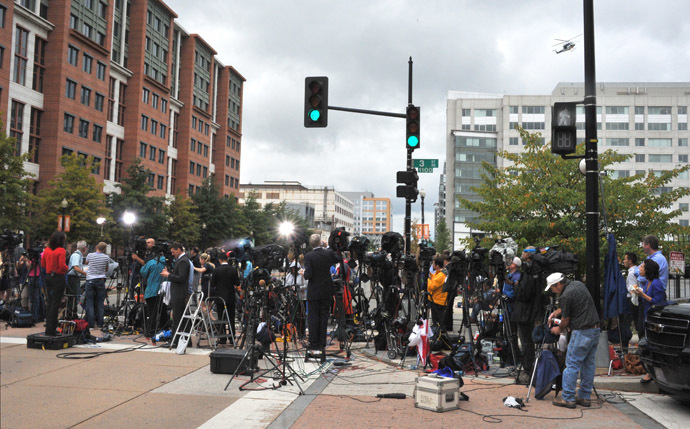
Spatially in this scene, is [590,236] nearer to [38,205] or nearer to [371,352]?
[371,352]

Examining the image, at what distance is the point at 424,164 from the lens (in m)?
14.3

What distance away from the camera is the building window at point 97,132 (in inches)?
2050

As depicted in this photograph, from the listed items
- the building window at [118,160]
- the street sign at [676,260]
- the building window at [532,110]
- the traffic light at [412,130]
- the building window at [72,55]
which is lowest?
the street sign at [676,260]

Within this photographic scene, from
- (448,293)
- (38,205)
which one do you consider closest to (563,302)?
(448,293)

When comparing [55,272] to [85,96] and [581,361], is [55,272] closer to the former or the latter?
[581,361]

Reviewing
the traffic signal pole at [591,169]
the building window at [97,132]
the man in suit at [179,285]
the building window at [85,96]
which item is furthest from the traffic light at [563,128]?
the building window at [97,132]

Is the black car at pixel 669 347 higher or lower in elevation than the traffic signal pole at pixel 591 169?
lower

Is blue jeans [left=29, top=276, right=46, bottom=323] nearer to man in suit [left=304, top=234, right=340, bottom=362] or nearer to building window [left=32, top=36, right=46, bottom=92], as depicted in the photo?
man in suit [left=304, top=234, right=340, bottom=362]

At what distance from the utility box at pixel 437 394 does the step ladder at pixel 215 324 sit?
204 inches

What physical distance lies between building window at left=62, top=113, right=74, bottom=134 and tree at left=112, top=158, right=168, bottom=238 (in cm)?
740

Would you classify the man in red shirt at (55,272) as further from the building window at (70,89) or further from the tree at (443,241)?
the tree at (443,241)

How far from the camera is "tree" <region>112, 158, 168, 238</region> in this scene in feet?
138

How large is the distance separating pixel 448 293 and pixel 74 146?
46615mm

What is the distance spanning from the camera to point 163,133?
67312 millimetres
